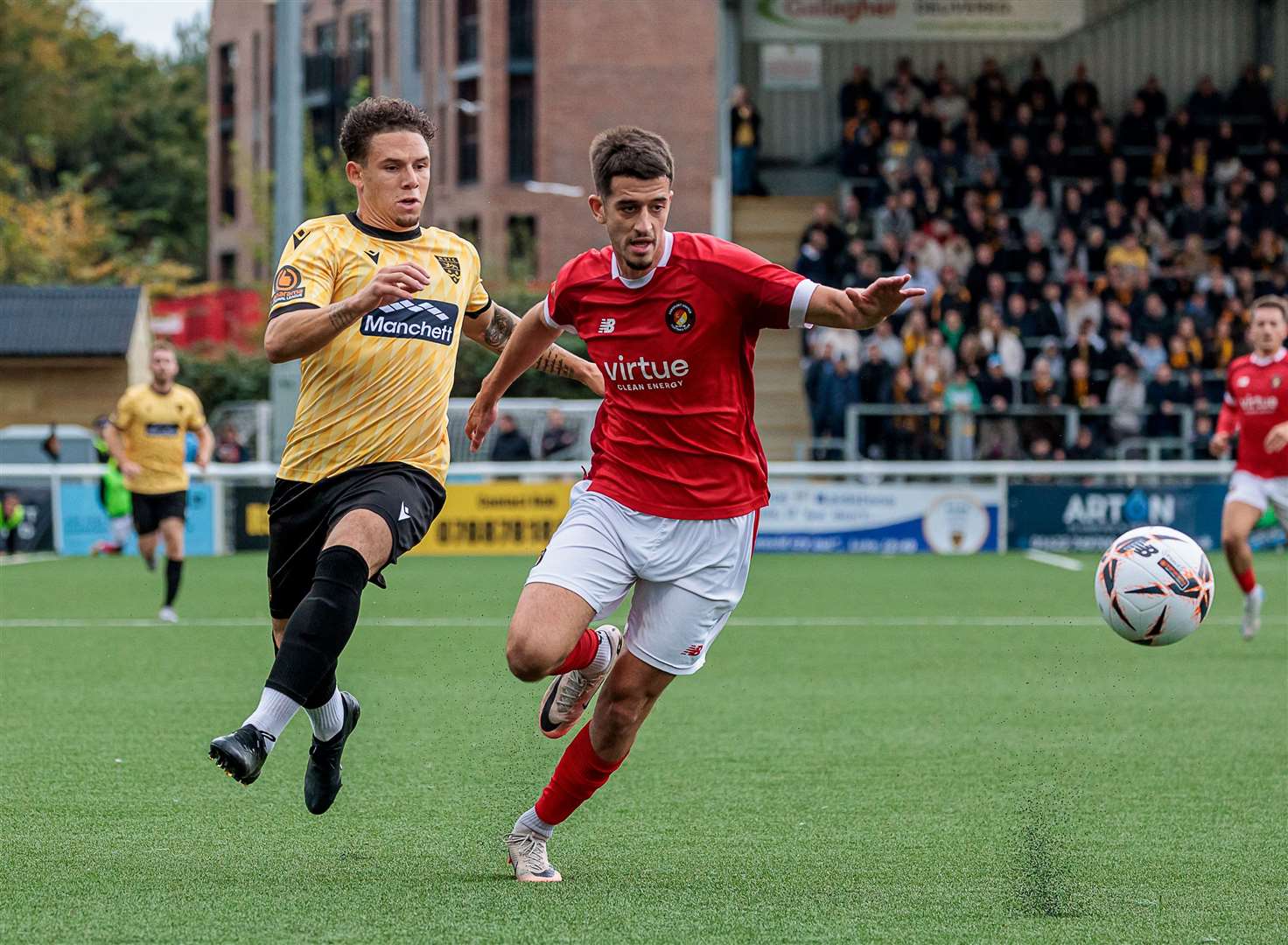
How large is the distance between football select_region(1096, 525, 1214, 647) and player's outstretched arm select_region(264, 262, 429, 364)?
285cm

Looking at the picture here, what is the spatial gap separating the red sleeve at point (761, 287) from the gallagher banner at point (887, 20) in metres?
20.5

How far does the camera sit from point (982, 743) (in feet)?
25.9

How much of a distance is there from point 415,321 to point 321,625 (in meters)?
1.09

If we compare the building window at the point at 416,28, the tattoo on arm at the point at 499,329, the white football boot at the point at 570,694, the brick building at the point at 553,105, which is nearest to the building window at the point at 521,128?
the brick building at the point at 553,105

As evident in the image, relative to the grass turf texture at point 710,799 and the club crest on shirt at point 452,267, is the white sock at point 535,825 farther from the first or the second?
the club crest on shirt at point 452,267

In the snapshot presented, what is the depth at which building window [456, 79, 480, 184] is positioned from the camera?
44969 mm

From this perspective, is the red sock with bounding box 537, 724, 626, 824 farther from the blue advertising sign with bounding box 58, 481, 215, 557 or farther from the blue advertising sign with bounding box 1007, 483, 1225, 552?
the blue advertising sign with bounding box 58, 481, 215, 557

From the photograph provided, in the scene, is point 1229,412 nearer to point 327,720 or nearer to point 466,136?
point 327,720

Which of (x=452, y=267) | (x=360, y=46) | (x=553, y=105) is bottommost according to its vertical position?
(x=452, y=267)

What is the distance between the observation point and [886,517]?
20766mm

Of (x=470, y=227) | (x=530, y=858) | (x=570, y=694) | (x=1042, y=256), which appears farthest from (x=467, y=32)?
(x=530, y=858)

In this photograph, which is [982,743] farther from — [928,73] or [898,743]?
[928,73]

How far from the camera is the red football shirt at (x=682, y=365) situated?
201 inches

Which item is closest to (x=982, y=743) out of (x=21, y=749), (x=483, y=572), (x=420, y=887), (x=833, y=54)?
(x=420, y=887)
